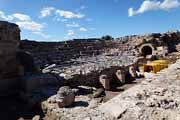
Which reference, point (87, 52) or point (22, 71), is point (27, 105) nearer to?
point (22, 71)

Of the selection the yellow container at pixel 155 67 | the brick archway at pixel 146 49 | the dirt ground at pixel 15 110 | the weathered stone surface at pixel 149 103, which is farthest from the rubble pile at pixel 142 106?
the brick archway at pixel 146 49

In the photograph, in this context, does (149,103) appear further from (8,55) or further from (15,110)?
(8,55)

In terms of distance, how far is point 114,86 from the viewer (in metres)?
14.5

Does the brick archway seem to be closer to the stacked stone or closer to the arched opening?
the arched opening

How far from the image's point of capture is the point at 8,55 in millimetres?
11227

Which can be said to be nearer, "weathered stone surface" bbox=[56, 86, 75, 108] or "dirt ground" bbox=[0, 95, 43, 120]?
"weathered stone surface" bbox=[56, 86, 75, 108]

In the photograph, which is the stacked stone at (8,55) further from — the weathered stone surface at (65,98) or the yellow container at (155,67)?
the yellow container at (155,67)

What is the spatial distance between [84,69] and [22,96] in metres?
4.55

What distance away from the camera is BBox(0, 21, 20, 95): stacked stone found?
10.9 meters

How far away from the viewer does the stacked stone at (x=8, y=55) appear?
1088 cm

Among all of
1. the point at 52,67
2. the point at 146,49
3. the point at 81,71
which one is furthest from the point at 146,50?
the point at 52,67

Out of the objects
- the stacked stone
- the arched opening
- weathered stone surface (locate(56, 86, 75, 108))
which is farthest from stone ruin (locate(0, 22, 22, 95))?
the arched opening

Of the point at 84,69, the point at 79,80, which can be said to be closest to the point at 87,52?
the point at 84,69

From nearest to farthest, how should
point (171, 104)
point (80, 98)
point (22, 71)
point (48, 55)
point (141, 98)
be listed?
point (171, 104)
point (141, 98)
point (80, 98)
point (22, 71)
point (48, 55)
